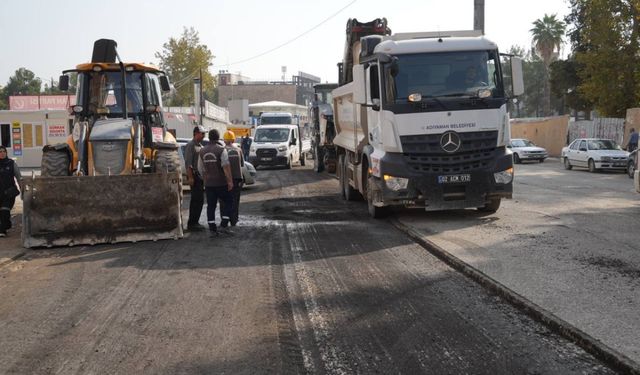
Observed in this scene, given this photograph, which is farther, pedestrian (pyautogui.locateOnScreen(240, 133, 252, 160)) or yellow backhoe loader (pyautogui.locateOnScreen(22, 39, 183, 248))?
pedestrian (pyautogui.locateOnScreen(240, 133, 252, 160))

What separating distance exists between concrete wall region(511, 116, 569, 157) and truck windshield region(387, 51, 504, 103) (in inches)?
1417

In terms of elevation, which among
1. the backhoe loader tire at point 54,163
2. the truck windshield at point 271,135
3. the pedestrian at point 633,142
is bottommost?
the backhoe loader tire at point 54,163

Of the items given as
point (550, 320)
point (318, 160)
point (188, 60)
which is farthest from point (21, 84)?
point (550, 320)

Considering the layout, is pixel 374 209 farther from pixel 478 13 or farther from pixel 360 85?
pixel 478 13

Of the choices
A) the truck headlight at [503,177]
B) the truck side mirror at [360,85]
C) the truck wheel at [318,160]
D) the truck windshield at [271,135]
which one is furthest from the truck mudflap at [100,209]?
the truck windshield at [271,135]

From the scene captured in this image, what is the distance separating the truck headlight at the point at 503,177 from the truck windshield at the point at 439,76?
4.75ft

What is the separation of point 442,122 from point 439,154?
Answer: 0.59 m

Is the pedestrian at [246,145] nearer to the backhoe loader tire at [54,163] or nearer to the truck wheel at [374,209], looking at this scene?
the truck wheel at [374,209]

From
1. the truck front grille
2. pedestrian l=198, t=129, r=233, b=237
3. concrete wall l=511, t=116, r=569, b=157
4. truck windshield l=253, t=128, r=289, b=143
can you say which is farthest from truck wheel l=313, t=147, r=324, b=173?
concrete wall l=511, t=116, r=569, b=157

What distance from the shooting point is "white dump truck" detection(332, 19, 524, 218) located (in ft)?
40.3

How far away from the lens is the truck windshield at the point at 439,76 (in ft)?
40.8

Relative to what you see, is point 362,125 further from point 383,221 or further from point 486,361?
point 486,361

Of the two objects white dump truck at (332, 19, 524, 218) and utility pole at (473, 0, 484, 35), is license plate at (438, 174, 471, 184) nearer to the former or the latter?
white dump truck at (332, 19, 524, 218)

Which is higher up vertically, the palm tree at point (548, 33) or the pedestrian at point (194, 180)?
the palm tree at point (548, 33)
